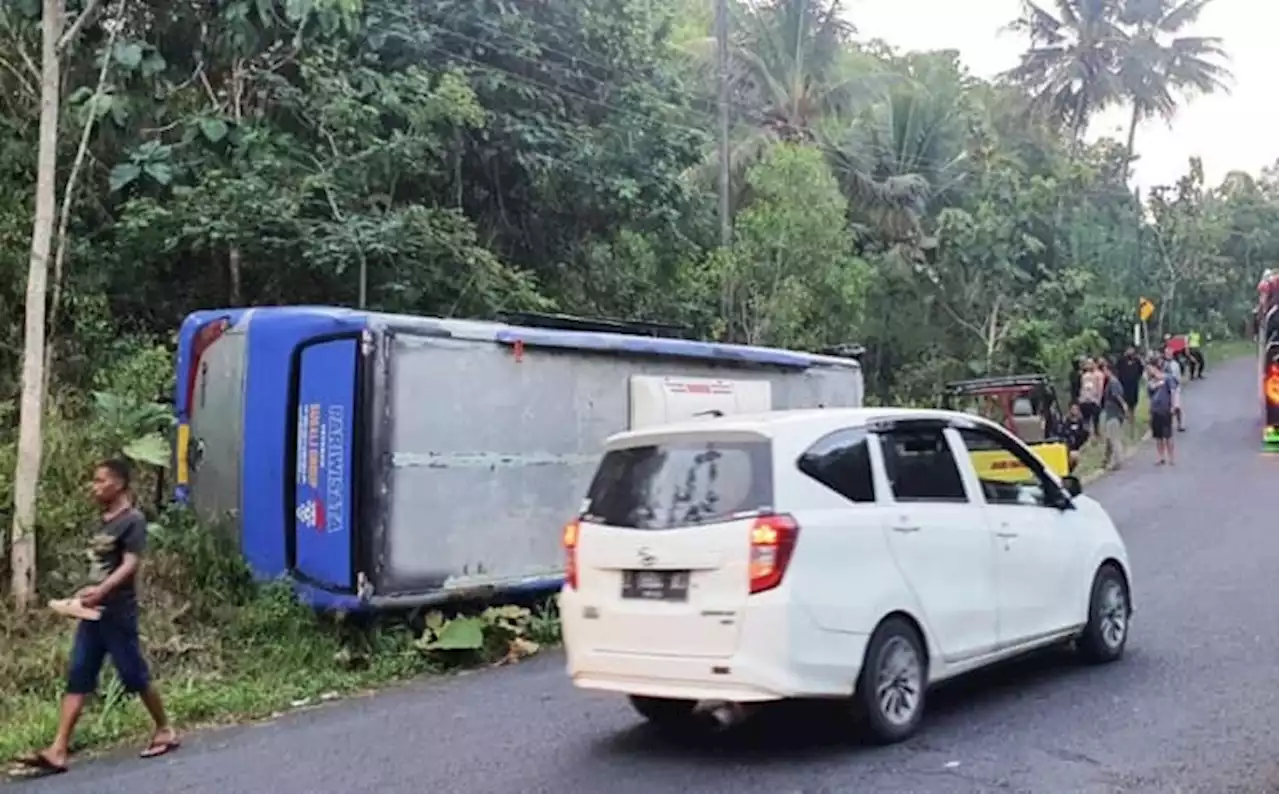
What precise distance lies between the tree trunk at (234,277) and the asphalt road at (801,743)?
24.0 feet

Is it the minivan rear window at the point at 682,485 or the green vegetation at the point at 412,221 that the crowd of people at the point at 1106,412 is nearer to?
the green vegetation at the point at 412,221

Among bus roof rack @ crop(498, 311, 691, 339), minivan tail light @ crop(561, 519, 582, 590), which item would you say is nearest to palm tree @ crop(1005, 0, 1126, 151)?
bus roof rack @ crop(498, 311, 691, 339)

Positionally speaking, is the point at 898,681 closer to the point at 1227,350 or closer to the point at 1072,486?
the point at 1072,486

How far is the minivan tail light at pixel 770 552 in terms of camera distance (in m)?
7.04

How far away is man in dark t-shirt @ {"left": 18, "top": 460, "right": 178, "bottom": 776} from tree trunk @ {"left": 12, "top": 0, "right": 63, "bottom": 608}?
249cm

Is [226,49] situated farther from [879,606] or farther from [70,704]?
[879,606]

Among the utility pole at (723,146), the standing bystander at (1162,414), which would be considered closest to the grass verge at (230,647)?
the utility pole at (723,146)

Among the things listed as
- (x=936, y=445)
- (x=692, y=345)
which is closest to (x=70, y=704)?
(x=936, y=445)

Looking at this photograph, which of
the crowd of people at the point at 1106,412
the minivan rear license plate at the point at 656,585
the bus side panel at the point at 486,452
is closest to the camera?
the minivan rear license plate at the point at 656,585

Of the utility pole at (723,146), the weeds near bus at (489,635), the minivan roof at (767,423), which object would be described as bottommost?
the weeds near bus at (489,635)

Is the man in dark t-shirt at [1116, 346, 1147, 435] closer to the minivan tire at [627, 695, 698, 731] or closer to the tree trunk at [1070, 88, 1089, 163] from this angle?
the tree trunk at [1070, 88, 1089, 163]

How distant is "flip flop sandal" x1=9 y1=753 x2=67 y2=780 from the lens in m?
7.91

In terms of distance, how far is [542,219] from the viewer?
20656mm

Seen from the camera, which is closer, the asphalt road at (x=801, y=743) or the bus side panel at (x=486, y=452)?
the asphalt road at (x=801, y=743)
